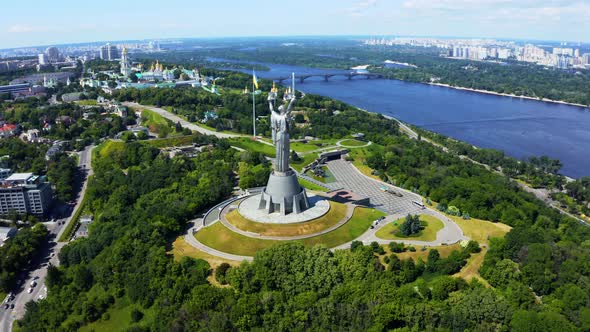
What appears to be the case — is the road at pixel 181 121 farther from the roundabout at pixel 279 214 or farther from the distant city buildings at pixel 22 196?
the roundabout at pixel 279 214

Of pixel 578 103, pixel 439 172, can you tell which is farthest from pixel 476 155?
pixel 578 103

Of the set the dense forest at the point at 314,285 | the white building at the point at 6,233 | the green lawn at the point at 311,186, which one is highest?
the green lawn at the point at 311,186

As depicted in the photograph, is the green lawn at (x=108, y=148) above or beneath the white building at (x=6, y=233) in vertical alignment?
above

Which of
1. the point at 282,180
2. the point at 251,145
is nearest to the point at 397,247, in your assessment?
the point at 282,180

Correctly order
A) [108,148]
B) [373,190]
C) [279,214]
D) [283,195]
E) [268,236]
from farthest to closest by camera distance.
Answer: [108,148]
[373,190]
[279,214]
[283,195]
[268,236]

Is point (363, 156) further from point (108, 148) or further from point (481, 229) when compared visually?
point (108, 148)

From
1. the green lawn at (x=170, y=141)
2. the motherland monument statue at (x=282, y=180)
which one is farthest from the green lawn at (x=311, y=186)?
the green lawn at (x=170, y=141)

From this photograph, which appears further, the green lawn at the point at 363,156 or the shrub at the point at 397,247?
the green lawn at the point at 363,156

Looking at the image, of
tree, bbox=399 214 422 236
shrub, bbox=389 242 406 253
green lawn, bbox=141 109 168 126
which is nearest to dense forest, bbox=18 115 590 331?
shrub, bbox=389 242 406 253
